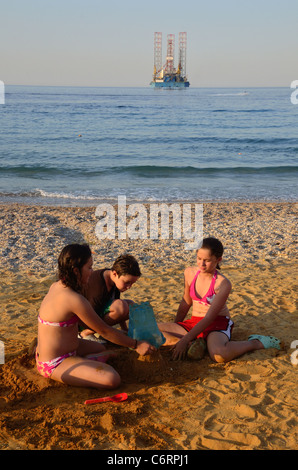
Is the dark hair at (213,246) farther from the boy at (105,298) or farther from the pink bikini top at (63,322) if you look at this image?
the pink bikini top at (63,322)

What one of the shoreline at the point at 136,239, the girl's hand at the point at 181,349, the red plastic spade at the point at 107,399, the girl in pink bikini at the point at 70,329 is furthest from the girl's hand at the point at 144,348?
the shoreline at the point at 136,239

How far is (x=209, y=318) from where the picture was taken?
3.88 m

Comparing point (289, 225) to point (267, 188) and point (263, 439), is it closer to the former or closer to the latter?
point (267, 188)

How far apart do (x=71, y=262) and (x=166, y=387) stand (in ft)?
3.94

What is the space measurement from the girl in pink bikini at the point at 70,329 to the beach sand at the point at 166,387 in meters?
0.11

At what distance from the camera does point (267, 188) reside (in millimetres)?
14305

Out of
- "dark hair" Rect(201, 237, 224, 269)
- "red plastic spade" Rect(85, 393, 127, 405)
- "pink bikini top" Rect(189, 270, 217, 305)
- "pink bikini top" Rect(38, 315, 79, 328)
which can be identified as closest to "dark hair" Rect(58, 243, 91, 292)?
"pink bikini top" Rect(38, 315, 79, 328)

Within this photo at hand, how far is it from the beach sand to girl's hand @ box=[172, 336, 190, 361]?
2.6 inches

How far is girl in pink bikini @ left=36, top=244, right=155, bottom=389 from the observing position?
3.29m

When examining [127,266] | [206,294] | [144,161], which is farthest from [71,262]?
[144,161]

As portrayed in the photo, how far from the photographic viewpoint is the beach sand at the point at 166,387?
2805mm

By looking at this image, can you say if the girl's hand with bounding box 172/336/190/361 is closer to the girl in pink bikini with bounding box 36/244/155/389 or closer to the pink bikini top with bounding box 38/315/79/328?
the girl in pink bikini with bounding box 36/244/155/389

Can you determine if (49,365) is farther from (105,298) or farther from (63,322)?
(105,298)

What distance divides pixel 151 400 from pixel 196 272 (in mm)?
1352
